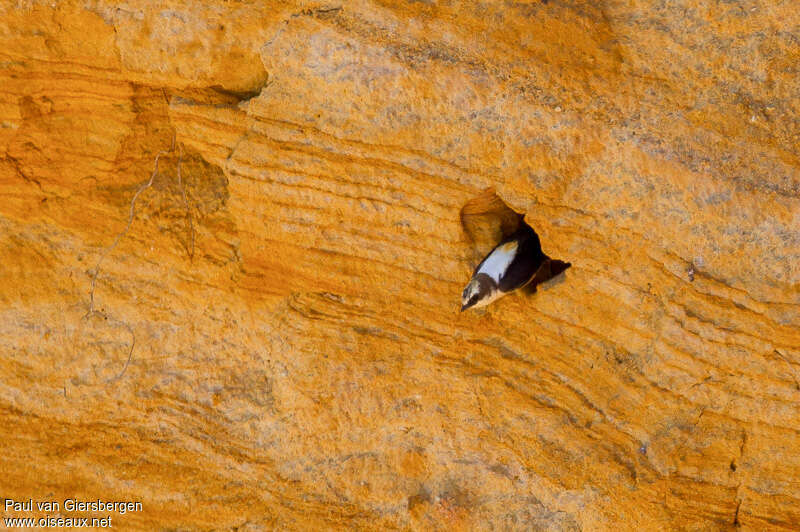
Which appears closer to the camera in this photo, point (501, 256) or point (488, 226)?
point (501, 256)

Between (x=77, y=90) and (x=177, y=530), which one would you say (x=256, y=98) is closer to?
(x=77, y=90)

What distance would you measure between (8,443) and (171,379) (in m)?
0.88

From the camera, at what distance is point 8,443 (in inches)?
135

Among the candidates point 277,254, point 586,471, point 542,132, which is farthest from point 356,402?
point 542,132

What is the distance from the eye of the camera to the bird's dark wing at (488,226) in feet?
9.62

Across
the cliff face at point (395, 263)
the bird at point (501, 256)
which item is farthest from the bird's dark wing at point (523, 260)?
the cliff face at point (395, 263)

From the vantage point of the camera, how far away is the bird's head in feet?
9.19

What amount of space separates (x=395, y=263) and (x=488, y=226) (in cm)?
41

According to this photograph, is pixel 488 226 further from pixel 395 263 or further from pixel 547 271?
pixel 395 263

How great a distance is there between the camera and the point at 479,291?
2.82 meters

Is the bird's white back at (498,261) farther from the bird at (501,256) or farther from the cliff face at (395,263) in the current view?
the cliff face at (395,263)

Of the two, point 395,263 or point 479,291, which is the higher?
point 395,263

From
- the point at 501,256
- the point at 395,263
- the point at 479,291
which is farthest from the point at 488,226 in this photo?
the point at 395,263

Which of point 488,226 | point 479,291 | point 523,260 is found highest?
point 488,226
